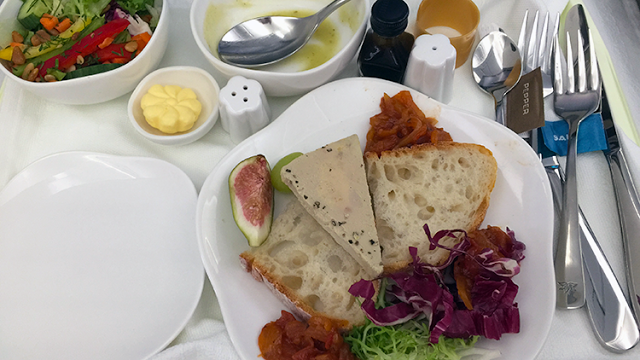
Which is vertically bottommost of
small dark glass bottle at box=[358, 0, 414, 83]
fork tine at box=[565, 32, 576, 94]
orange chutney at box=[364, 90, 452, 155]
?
orange chutney at box=[364, 90, 452, 155]

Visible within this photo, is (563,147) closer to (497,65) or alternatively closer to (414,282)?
(497,65)

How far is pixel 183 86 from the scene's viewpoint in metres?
2.18

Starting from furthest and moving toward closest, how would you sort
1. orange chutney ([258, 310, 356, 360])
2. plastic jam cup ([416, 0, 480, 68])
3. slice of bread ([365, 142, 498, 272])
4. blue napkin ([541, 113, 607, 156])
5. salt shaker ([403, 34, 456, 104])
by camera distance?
plastic jam cup ([416, 0, 480, 68])
blue napkin ([541, 113, 607, 156])
salt shaker ([403, 34, 456, 104])
slice of bread ([365, 142, 498, 272])
orange chutney ([258, 310, 356, 360])

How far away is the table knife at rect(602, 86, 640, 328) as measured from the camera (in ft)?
5.78

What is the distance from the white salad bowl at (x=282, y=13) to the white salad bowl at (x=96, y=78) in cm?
20

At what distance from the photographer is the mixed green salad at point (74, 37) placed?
2055 mm

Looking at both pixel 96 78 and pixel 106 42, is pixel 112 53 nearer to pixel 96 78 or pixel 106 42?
pixel 106 42

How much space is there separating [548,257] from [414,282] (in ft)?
1.66

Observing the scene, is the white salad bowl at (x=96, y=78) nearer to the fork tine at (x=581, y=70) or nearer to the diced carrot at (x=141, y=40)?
the diced carrot at (x=141, y=40)

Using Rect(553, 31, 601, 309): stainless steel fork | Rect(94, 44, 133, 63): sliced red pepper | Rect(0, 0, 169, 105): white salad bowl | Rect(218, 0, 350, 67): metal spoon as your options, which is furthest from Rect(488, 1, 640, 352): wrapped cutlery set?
Rect(94, 44, 133, 63): sliced red pepper

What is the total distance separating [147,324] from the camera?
1.78 meters

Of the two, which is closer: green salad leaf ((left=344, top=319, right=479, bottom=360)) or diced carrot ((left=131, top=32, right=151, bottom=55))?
green salad leaf ((left=344, top=319, right=479, bottom=360))

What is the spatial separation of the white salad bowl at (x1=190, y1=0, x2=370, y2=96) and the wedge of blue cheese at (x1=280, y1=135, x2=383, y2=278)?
0.37 m

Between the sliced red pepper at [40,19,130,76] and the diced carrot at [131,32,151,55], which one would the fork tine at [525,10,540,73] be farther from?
the sliced red pepper at [40,19,130,76]
